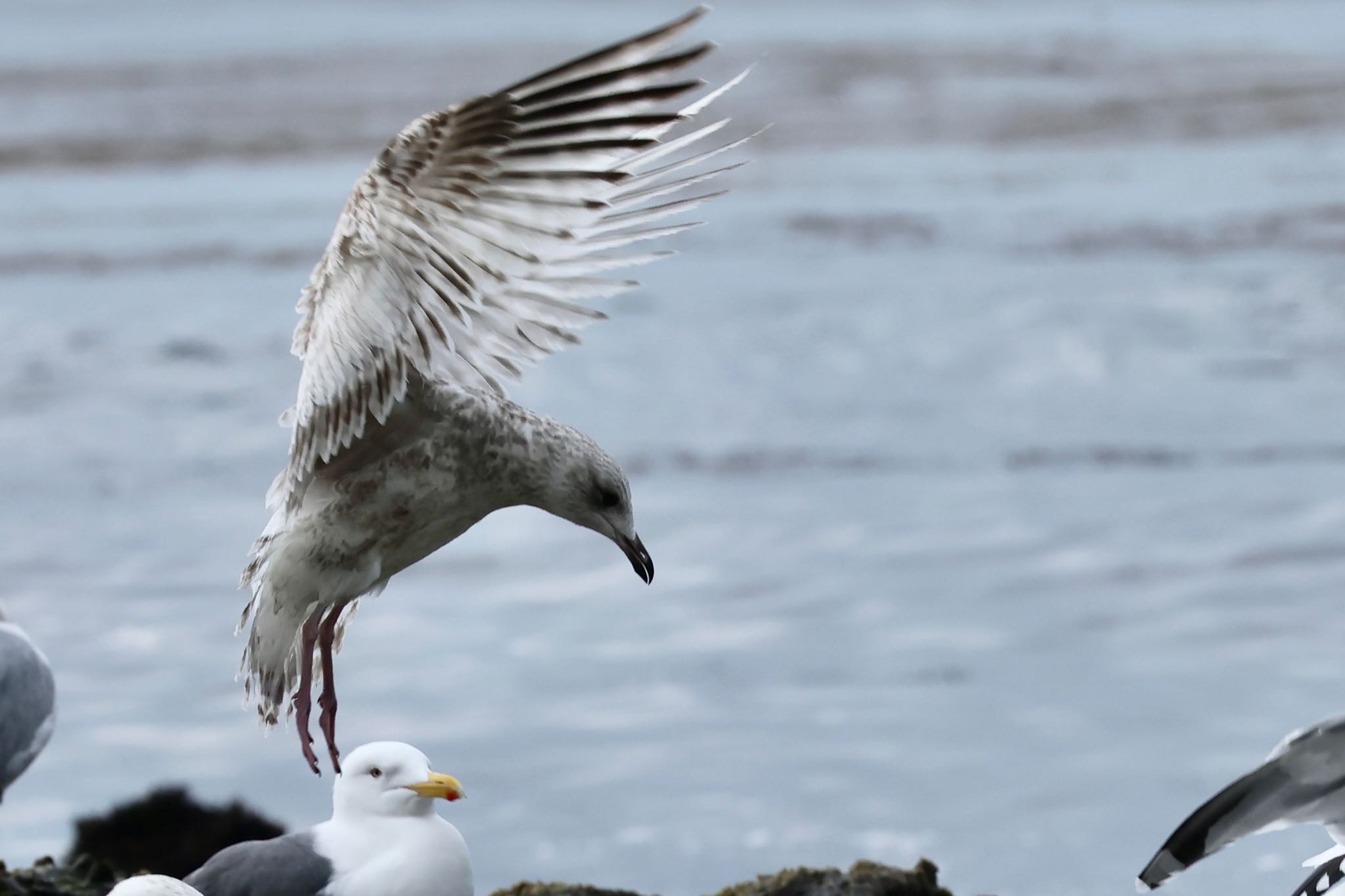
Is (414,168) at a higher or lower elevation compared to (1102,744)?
higher

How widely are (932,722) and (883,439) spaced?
147 inches

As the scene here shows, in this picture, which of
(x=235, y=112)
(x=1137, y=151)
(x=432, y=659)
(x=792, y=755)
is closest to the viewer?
(x=792, y=755)

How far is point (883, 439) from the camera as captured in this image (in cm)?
1171

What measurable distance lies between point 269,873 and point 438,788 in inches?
14.3

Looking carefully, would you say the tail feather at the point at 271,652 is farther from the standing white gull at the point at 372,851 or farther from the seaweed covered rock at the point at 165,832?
the seaweed covered rock at the point at 165,832

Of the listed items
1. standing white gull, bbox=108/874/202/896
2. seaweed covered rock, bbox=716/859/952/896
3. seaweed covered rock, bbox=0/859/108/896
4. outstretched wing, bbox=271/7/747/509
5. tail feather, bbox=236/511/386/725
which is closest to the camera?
standing white gull, bbox=108/874/202/896

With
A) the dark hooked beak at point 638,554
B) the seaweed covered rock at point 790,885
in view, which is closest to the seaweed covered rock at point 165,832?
the seaweed covered rock at point 790,885

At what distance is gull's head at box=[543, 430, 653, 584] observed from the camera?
432 cm

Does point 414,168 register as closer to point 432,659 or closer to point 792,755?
point 792,755

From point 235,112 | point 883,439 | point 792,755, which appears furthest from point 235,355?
point 235,112

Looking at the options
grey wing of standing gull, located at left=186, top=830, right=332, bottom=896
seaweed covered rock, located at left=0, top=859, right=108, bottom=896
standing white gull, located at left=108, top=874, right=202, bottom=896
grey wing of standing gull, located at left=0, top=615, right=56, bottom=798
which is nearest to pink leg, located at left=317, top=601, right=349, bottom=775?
grey wing of standing gull, located at left=186, top=830, right=332, bottom=896

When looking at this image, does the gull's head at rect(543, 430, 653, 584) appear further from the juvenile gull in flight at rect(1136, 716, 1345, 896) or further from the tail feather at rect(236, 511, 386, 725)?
the juvenile gull in flight at rect(1136, 716, 1345, 896)

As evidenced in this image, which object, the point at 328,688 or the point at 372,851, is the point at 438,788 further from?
the point at 328,688

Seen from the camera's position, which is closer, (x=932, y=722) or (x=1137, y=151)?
(x=932, y=722)
